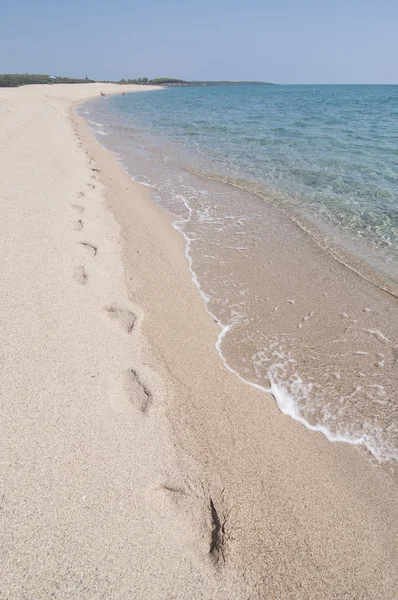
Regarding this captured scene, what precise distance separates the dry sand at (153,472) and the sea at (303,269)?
0.32m

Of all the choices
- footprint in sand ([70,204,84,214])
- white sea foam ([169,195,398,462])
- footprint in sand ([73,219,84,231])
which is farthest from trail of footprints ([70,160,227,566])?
footprint in sand ([70,204,84,214])

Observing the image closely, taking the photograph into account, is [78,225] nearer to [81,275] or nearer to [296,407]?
[81,275]

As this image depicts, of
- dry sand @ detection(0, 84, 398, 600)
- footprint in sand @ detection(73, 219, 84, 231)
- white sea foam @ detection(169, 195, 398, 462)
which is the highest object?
footprint in sand @ detection(73, 219, 84, 231)

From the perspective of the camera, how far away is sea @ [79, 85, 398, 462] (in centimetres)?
295

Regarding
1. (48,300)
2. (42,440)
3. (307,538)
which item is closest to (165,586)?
(307,538)

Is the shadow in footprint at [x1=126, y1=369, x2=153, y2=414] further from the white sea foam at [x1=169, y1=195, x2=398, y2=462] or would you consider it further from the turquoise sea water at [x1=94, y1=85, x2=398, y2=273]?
the turquoise sea water at [x1=94, y1=85, x2=398, y2=273]

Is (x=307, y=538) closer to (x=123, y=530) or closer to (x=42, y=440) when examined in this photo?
(x=123, y=530)

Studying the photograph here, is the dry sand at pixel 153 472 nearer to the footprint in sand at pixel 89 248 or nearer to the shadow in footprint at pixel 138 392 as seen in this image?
the shadow in footprint at pixel 138 392

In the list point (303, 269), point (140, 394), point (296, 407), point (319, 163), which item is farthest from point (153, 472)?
point (319, 163)

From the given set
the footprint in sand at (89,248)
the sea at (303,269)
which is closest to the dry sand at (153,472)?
the sea at (303,269)

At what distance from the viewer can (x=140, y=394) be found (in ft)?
8.27

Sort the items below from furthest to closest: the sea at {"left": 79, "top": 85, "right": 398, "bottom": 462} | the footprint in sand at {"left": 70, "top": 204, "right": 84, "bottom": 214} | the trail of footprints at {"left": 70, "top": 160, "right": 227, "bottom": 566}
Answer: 1. the footprint in sand at {"left": 70, "top": 204, "right": 84, "bottom": 214}
2. the sea at {"left": 79, "top": 85, "right": 398, "bottom": 462}
3. the trail of footprints at {"left": 70, "top": 160, "right": 227, "bottom": 566}

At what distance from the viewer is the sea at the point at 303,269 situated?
2.95 meters

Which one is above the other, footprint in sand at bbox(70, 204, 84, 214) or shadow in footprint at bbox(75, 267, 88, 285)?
footprint in sand at bbox(70, 204, 84, 214)
